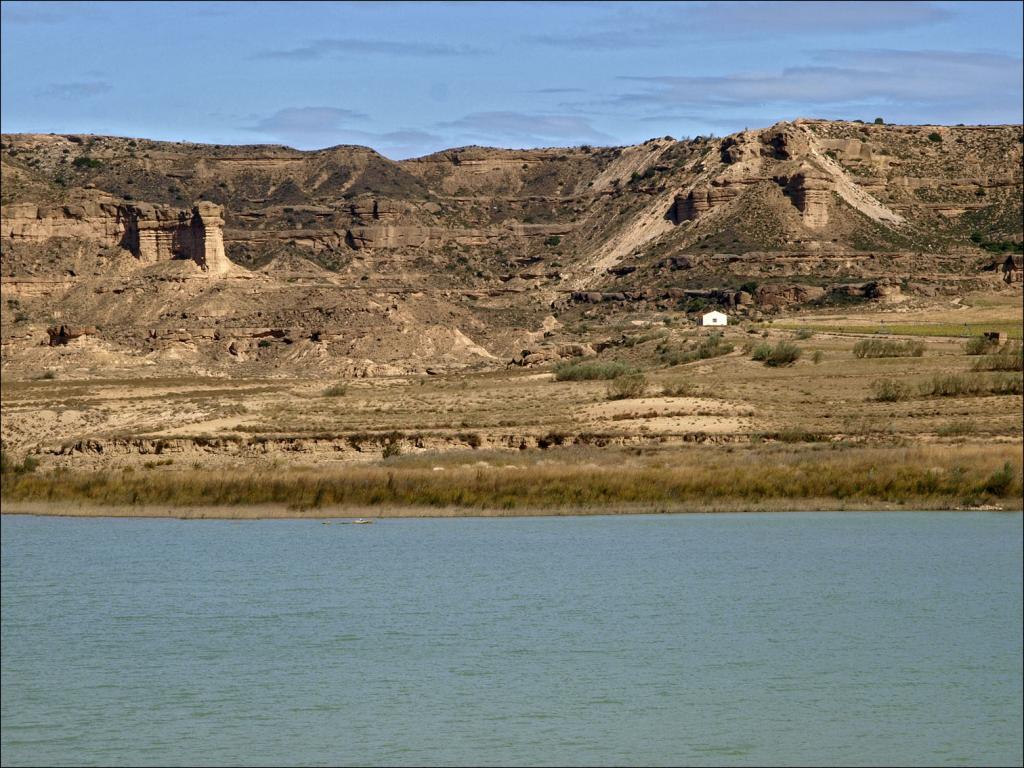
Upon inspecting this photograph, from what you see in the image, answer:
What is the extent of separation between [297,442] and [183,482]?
25.5 feet

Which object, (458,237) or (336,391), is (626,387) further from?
(458,237)

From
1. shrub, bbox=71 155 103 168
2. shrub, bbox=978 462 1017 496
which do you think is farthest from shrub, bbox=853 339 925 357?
shrub, bbox=71 155 103 168

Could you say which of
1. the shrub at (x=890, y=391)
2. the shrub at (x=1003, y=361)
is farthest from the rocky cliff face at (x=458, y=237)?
the shrub at (x=890, y=391)

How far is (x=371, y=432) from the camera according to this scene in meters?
41.5

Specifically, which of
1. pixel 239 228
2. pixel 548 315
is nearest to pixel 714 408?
pixel 548 315

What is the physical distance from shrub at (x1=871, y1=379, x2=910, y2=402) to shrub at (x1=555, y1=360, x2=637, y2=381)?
916 centimetres

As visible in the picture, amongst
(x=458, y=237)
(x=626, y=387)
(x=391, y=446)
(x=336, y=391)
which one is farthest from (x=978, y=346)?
(x=458, y=237)

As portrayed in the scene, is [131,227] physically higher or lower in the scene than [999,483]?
higher

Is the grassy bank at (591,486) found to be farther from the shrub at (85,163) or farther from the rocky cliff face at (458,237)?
the shrub at (85,163)

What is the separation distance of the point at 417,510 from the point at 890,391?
697 inches

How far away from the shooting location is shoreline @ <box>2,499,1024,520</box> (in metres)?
30.9

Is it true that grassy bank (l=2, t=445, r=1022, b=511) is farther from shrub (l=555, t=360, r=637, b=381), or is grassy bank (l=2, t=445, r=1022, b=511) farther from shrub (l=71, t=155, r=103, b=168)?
shrub (l=71, t=155, r=103, b=168)

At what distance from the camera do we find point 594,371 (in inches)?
2074

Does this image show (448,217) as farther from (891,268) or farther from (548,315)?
(891,268)
